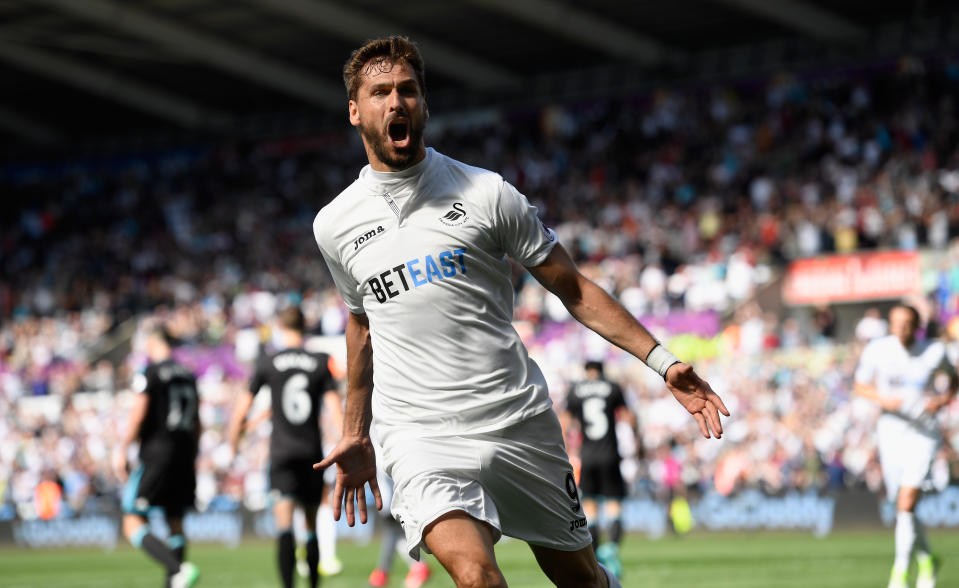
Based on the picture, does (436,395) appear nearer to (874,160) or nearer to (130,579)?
(130,579)

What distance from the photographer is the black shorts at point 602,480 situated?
13.1m

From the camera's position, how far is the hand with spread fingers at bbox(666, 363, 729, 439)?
14.7ft

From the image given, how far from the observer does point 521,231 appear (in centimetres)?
483

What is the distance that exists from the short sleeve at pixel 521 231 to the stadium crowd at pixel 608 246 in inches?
567

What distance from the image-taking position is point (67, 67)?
39.2m

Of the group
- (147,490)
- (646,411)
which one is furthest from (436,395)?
(646,411)

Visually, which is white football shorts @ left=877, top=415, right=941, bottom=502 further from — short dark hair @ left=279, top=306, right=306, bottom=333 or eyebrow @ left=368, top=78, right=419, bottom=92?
eyebrow @ left=368, top=78, right=419, bottom=92

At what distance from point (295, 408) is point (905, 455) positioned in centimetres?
466

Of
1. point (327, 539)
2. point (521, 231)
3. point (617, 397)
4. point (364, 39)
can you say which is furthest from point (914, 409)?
point (364, 39)

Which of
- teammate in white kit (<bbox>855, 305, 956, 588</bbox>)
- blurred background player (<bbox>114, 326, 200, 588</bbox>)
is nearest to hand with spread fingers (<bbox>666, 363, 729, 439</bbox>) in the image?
teammate in white kit (<bbox>855, 305, 956, 588</bbox>)

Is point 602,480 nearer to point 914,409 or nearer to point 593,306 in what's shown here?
point 914,409

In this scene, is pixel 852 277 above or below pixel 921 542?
above

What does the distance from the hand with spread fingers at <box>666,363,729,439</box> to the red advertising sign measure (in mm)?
18991

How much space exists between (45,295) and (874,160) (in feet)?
72.7
